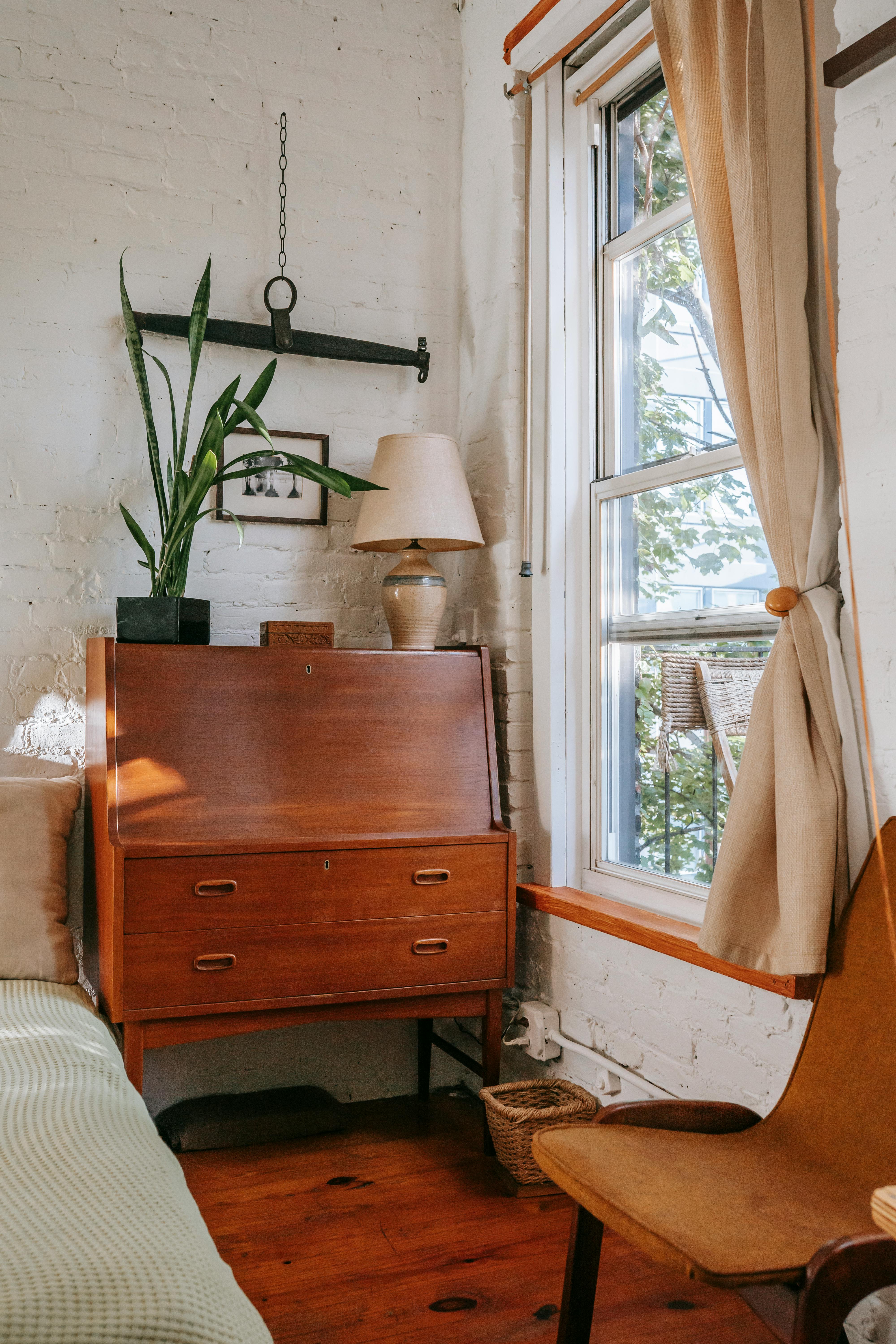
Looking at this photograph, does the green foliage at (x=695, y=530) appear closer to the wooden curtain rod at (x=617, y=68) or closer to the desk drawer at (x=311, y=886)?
the desk drawer at (x=311, y=886)

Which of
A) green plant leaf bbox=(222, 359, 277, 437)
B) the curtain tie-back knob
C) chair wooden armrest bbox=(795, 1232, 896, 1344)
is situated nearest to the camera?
chair wooden armrest bbox=(795, 1232, 896, 1344)

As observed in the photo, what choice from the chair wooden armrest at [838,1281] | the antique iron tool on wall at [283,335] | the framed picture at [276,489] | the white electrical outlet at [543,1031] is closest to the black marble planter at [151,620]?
the framed picture at [276,489]

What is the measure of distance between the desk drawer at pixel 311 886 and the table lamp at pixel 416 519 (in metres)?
0.56

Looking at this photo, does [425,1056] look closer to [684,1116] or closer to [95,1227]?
[684,1116]

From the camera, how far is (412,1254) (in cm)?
197

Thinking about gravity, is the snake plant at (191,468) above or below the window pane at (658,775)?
above

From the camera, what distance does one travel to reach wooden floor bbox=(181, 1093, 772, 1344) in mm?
1734

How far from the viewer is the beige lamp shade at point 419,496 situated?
8.40 ft

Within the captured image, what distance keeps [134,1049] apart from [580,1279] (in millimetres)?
1074

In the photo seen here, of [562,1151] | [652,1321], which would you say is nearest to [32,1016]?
[562,1151]

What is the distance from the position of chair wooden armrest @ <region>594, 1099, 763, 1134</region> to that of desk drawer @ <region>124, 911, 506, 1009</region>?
826mm

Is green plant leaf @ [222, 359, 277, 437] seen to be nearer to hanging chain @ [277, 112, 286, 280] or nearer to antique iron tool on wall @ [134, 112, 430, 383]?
antique iron tool on wall @ [134, 112, 430, 383]

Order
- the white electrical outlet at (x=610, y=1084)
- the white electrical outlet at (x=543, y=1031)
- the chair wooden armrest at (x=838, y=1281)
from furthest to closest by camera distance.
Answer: the white electrical outlet at (x=543, y=1031)
the white electrical outlet at (x=610, y=1084)
the chair wooden armrest at (x=838, y=1281)

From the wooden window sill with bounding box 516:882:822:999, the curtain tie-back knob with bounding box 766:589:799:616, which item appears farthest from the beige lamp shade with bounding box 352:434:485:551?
the curtain tie-back knob with bounding box 766:589:799:616
